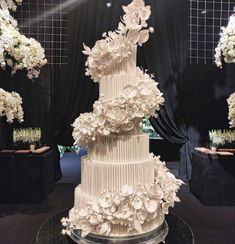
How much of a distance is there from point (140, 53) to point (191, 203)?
2.20 metres

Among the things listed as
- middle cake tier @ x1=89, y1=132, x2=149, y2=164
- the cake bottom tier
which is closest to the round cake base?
the cake bottom tier

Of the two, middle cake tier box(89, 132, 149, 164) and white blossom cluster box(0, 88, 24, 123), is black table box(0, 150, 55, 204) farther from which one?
middle cake tier box(89, 132, 149, 164)

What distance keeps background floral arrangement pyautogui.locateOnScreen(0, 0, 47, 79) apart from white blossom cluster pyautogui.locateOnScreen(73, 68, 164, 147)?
1185 millimetres

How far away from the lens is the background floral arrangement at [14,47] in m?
2.71

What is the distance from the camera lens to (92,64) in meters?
2.19

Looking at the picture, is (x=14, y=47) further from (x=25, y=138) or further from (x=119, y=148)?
(x=25, y=138)

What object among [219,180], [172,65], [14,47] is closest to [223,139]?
[219,180]

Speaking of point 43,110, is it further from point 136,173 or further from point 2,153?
point 136,173

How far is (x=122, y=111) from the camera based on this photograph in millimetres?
1995

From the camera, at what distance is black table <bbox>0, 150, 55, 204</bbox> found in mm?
4020

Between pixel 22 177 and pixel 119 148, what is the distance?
238cm

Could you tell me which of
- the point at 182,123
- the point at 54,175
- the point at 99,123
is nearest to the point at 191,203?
the point at 182,123

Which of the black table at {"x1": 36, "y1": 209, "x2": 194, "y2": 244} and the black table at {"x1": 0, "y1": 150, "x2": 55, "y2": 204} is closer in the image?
the black table at {"x1": 36, "y1": 209, "x2": 194, "y2": 244}

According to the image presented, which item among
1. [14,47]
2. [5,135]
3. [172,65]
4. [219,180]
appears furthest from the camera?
[172,65]
